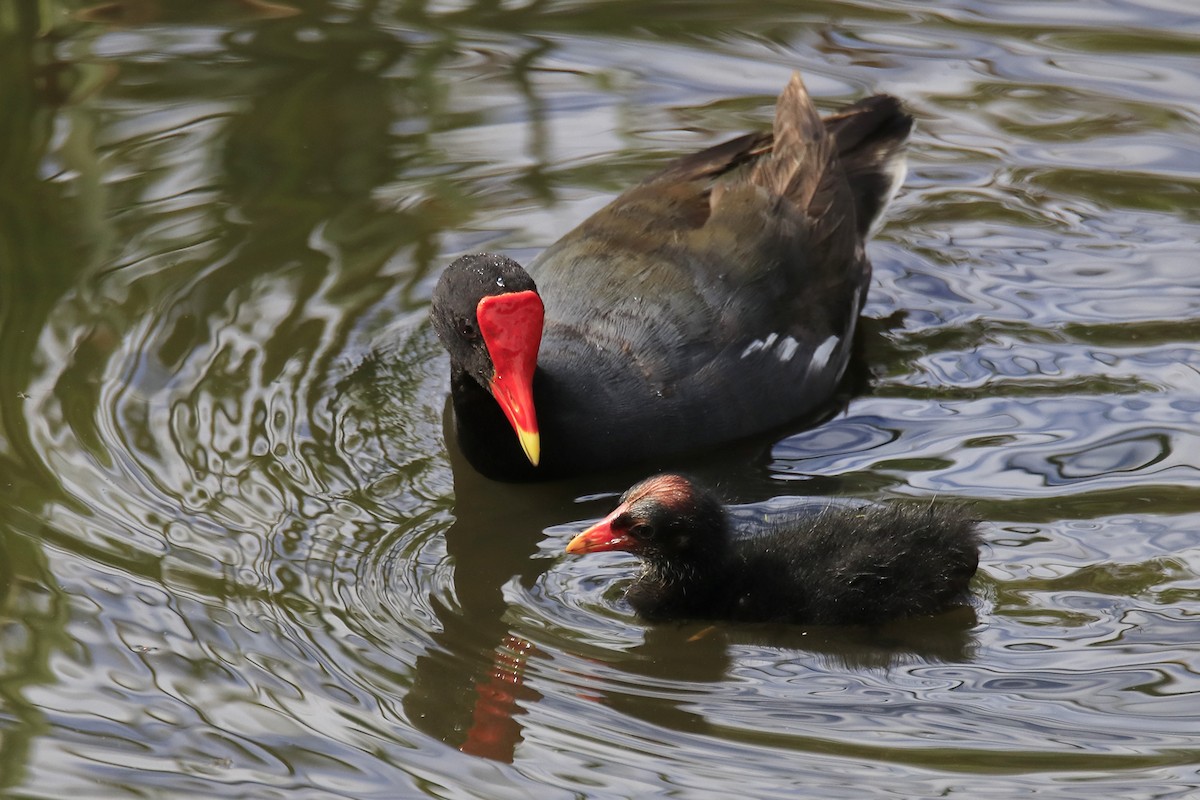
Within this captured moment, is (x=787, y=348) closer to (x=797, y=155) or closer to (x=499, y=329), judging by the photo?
(x=797, y=155)

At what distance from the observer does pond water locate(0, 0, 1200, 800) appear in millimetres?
3697

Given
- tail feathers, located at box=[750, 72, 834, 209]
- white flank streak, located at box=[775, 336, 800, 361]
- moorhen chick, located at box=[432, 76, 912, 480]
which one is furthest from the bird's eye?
tail feathers, located at box=[750, 72, 834, 209]

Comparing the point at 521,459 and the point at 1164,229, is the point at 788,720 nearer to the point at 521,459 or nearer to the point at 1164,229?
the point at 521,459

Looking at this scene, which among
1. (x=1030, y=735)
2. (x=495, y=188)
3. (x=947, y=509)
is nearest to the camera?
(x=1030, y=735)

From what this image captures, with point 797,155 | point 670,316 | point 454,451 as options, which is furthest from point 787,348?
point 454,451

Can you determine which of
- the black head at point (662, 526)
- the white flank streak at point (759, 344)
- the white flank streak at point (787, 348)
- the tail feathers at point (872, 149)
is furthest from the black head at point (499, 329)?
the tail feathers at point (872, 149)

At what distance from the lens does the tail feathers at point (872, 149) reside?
6.06 meters

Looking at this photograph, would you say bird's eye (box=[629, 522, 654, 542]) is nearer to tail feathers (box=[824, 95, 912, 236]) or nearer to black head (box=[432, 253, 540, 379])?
black head (box=[432, 253, 540, 379])

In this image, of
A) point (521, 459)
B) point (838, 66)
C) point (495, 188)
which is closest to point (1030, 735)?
point (521, 459)

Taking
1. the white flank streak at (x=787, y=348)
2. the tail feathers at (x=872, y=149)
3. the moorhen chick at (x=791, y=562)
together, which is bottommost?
the moorhen chick at (x=791, y=562)

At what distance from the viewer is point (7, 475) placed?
4.65m

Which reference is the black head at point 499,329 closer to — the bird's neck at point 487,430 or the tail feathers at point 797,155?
the bird's neck at point 487,430

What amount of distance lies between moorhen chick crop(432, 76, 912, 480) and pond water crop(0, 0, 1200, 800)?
0.47ft

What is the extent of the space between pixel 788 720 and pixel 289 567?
1337 mm
